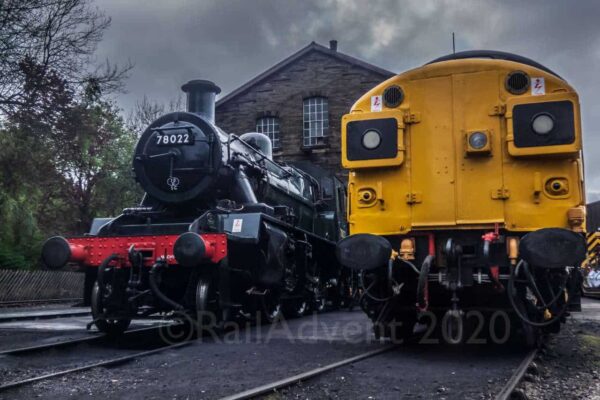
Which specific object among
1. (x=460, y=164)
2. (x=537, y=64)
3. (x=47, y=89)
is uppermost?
(x=47, y=89)

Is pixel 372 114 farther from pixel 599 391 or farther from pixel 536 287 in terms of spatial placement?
pixel 599 391

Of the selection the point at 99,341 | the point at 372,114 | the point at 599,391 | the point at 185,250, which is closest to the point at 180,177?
the point at 185,250

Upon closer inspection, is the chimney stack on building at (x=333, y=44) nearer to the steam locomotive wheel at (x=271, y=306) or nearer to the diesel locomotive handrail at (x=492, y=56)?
the steam locomotive wheel at (x=271, y=306)

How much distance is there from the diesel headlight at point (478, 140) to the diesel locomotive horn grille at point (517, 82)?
0.54m

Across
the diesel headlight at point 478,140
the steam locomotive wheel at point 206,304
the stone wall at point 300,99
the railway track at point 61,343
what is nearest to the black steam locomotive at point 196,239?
the steam locomotive wheel at point 206,304

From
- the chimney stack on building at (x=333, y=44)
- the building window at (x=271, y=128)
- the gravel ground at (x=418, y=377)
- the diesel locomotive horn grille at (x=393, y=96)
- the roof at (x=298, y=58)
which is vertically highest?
the chimney stack on building at (x=333, y=44)

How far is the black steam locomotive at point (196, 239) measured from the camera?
7.64 m

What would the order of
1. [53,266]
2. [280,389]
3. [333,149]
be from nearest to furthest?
[280,389], [53,266], [333,149]

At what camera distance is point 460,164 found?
6109 mm

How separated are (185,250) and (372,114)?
2.75 meters

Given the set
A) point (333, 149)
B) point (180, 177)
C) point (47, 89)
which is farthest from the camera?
point (333, 149)

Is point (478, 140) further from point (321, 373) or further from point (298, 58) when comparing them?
point (298, 58)

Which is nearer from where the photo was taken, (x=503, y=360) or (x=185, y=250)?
(x=503, y=360)

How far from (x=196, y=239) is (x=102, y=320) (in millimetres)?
2007
